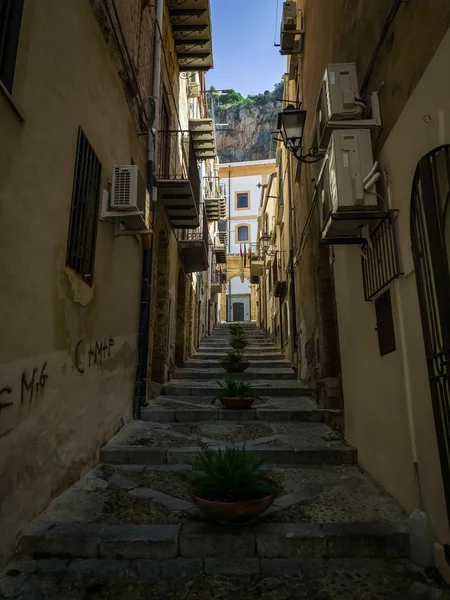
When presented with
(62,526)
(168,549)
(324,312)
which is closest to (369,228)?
(324,312)

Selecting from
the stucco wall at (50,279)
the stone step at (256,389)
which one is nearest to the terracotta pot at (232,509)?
the stucco wall at (50,279)

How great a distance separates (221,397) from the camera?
20.3 feet

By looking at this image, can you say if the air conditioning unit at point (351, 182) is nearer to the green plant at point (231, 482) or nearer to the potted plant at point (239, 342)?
the green plant at point (231, 482)

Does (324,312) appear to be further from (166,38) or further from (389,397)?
(166,38)

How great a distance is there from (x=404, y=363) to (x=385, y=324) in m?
0.48

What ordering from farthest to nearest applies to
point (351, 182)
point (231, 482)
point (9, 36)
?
point (351, 182)
point (231, 482)
point (9, 36)

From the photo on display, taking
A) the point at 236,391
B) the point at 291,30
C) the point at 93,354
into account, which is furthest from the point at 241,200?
the point at 93,354

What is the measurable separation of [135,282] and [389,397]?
402 cm

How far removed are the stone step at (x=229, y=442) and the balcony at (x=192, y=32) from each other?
8.80 m

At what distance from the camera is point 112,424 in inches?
196

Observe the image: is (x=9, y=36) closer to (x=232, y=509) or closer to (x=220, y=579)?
(x=232, y=509)

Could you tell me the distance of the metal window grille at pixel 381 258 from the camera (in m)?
3.24

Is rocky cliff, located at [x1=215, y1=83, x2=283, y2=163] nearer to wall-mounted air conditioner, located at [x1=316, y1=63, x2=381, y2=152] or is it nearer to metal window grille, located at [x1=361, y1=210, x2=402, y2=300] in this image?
wall-mounted air conditioner, located at [x1=316, y1=63, x2=381, y2=152]

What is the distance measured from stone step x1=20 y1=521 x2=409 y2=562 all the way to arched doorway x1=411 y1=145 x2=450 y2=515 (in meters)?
0.68
